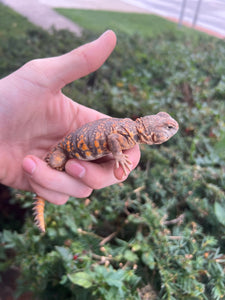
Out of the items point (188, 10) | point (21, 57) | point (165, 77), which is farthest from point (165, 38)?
point (21, 57)

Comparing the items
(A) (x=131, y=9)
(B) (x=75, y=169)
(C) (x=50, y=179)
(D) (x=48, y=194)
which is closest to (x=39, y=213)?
(D) (x=48, y=194)

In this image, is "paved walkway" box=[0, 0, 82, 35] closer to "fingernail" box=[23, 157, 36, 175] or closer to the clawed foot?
"fingernail" box=[23, 157, 36, 175]

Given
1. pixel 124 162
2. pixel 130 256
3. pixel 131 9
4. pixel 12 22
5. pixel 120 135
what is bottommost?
pixel 130 256

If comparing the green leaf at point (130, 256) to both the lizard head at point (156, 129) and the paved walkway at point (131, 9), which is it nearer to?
the lizard head at point (156, 129)

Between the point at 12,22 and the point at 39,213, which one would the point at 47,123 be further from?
the point at 12,22

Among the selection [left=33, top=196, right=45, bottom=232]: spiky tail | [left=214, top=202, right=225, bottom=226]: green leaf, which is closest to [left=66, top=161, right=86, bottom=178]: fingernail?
[left=33, top=196, right=45, bottom=232]: spiky tail

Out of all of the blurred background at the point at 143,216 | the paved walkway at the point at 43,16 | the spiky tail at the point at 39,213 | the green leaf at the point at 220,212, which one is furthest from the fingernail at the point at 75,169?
the paved walkway at the point at 43,16
